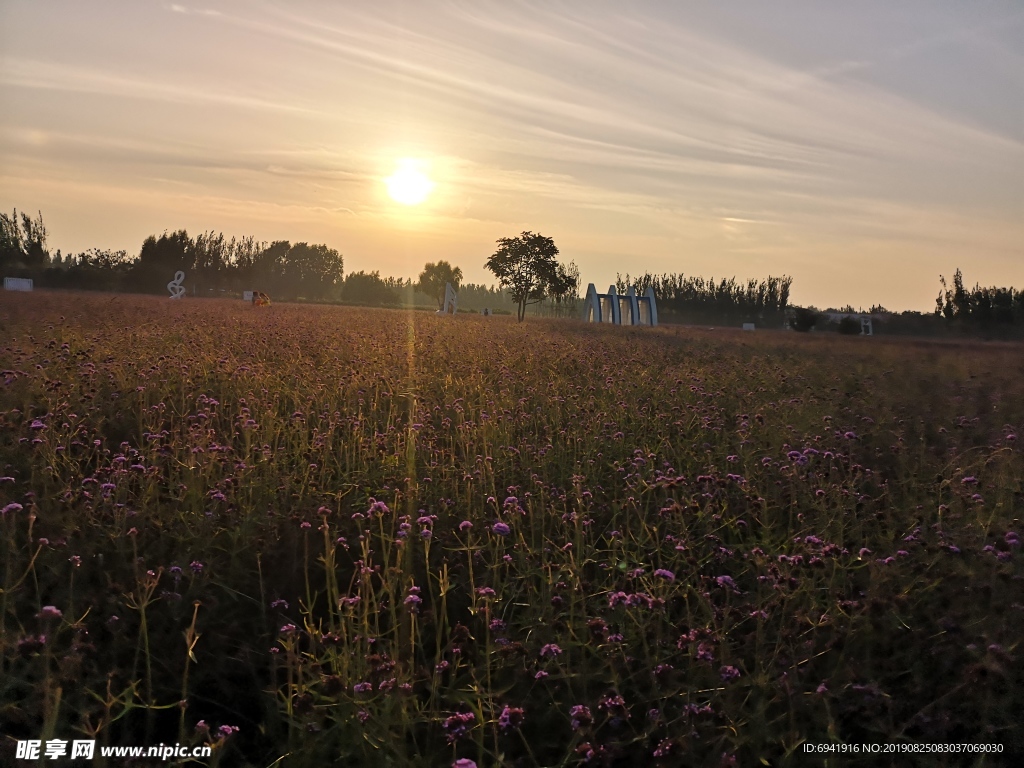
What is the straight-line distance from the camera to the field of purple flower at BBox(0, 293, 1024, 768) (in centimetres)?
244

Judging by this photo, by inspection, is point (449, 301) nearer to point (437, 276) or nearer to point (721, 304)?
point (721, 304)

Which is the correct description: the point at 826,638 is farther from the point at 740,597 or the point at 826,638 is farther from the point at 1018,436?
the point at 1018,436

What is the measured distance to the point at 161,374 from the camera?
725cm

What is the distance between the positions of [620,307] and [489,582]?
46052 millimetres

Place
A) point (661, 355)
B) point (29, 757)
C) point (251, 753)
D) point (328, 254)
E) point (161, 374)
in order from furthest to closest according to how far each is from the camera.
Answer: point (328, 254), point (661, 355), point (161, 374), point (251, 753), point (29, 757)

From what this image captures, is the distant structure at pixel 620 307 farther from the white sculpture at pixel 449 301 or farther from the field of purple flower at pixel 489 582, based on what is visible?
the field of purple flower at pixel 489 582

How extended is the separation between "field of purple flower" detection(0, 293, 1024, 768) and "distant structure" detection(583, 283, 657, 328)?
4043 cm

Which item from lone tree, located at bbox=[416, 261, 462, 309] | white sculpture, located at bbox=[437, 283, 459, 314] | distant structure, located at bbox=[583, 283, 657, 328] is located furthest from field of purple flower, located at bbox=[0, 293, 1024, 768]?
lone tree, located at bbox=[416, 261, 462, 309]

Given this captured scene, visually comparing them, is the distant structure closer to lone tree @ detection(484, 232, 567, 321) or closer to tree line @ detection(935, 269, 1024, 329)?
lone tree @ detection(484, 232, 567, 321)

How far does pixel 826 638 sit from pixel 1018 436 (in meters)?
4.84

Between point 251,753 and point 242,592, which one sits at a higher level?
point 242,592

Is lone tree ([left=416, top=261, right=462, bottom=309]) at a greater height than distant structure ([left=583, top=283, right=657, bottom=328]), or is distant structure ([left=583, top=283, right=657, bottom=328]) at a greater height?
lone tree ([left=416, top=261, right=462, bottom=309])

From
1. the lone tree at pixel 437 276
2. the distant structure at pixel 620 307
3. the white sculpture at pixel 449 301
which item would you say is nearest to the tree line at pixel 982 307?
the distant structure at pixel 620 307

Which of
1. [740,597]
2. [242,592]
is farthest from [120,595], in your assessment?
[740,597]
